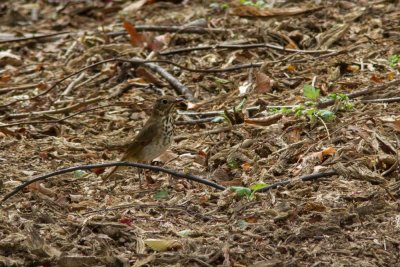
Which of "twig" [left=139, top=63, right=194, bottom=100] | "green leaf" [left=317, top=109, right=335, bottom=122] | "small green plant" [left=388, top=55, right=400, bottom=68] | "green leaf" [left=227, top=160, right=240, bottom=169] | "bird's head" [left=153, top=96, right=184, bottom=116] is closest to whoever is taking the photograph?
"green leaf" [left=227, top=160, right=240, bottom=169]

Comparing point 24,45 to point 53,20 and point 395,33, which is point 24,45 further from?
point 395,33

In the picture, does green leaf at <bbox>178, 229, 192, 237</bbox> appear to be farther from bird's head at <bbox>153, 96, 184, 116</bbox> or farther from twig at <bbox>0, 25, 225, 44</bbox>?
twig at <bbox>0, 25, 225, 44</bbox>

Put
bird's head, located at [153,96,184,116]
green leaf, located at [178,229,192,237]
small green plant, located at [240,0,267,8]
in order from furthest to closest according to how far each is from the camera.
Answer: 1. small green plant, located at [240,0,267,8]
2. bird's head, located at [153,96,184,116]
3. green leaf, located at [178,229,192,237]

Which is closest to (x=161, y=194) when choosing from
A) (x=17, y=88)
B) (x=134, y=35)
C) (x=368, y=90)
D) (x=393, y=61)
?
(x=368, y=90)

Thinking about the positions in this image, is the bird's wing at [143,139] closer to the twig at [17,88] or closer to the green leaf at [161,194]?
the green leaf at [161,194]

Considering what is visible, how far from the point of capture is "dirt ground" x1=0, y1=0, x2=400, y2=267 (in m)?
5.00

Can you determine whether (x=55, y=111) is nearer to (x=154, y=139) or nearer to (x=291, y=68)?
(x=154, y=139)

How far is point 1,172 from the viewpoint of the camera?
260 inches

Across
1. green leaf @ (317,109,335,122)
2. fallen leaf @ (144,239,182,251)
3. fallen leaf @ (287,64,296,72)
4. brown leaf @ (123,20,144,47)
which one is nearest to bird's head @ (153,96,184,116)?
green leaf @ (317,109,335,122)

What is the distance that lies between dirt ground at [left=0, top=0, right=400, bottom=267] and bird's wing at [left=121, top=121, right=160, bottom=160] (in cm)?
14

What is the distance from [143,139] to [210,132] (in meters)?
0.54

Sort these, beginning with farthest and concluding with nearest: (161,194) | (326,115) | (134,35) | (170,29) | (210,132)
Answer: (170,29), (134,35), (210,132), (326,115), (161,194)

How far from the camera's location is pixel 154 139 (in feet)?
22.6

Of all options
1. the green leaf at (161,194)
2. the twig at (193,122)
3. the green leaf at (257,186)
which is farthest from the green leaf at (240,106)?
the green leaf at (257,186)
